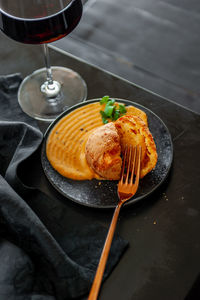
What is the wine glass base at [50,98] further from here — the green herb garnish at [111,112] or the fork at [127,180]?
the fork at [127,180]

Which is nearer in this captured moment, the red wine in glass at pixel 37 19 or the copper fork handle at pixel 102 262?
the copper fork handle at pixel 102 262

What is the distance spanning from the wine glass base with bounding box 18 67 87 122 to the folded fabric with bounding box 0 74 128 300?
20cm

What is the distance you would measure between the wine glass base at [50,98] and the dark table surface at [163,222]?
0.23ft

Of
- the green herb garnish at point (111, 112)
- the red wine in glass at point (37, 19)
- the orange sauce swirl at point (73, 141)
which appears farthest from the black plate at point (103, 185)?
the red wine in glass at point (37, 19)

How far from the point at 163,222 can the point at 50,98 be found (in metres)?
0.53

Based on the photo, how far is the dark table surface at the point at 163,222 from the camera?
2.91 feet

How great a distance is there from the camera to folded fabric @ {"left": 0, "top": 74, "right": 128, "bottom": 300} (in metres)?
0.88

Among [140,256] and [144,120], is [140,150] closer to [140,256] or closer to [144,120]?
[144,120]

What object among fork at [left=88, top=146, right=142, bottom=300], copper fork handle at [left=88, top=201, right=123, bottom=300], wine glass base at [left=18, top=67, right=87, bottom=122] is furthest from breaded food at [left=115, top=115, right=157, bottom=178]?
wine glass base at [left=18, top=67, right=87, bottom=122]

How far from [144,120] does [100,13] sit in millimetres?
654

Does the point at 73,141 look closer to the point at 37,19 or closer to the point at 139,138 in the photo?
the point at 139,138

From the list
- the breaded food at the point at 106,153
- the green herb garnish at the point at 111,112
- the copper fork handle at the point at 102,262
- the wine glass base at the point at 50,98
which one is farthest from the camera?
the wine glass base at the point at 50,98

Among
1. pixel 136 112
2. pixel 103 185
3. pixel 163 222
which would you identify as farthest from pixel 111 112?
pixel 163 222

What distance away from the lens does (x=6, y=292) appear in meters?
0.85
